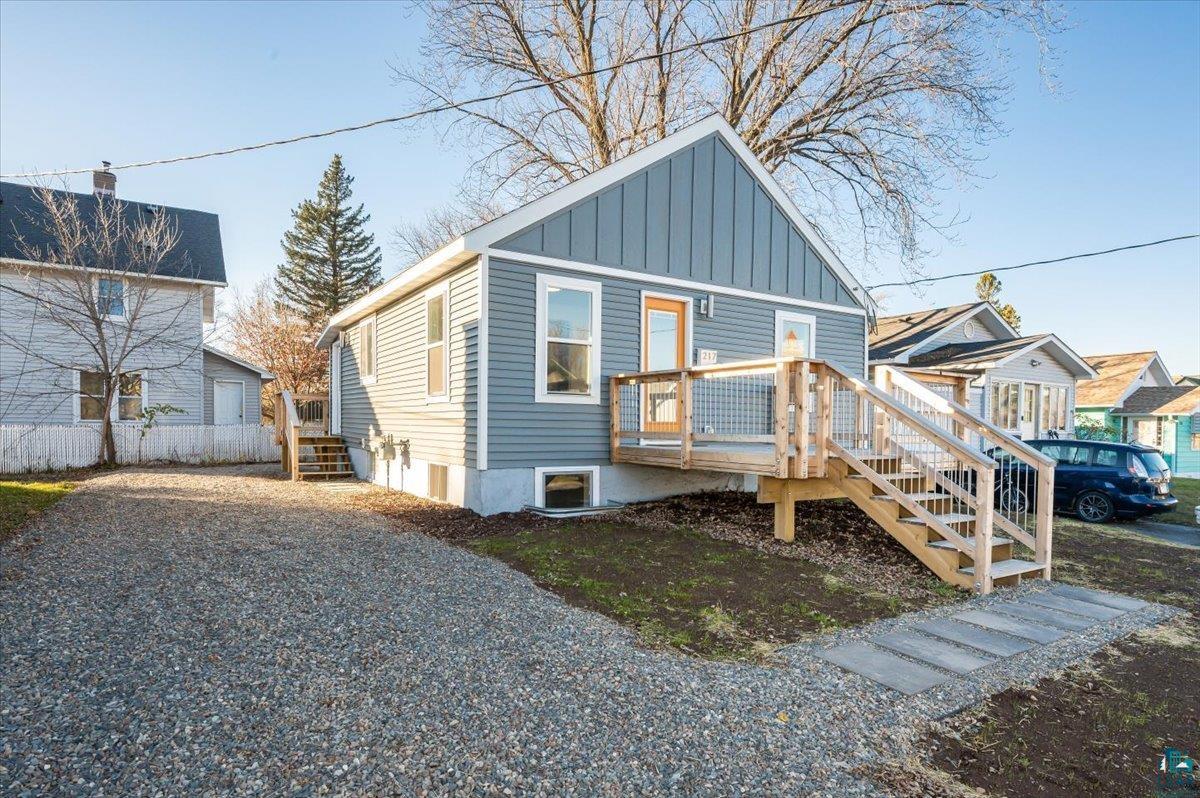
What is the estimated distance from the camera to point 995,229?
56.1 feet

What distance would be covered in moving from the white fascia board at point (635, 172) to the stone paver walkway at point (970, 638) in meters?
5.90

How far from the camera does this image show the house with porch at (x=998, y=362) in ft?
60.2

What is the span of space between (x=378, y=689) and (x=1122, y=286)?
25.3 meters

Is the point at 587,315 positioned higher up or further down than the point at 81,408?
higher up

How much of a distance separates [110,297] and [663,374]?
44.0ft

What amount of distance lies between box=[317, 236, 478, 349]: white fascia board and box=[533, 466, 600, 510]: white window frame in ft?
9.68

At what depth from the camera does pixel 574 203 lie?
8.61m

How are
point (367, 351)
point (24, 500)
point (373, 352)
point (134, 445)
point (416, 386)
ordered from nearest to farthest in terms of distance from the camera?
point (24, 500), point (416, 386), point (373, 352), point (367, 351), point (134, 445)

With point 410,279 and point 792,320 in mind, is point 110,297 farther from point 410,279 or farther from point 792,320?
point 792,320

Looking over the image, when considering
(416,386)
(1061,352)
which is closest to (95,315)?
(416,386)

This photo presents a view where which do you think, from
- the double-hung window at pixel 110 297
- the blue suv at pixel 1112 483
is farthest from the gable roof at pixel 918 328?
the double-hung window at pixel 110 297

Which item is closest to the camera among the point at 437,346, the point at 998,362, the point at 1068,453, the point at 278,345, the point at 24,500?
the point at 24,500

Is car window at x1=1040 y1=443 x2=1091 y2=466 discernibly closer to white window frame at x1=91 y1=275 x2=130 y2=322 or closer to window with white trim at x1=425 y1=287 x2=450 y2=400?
window with white trim at x1=425 y1=287 x2=450 y2=400

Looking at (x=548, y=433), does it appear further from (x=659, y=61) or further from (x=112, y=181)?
(x=112, y=181)
